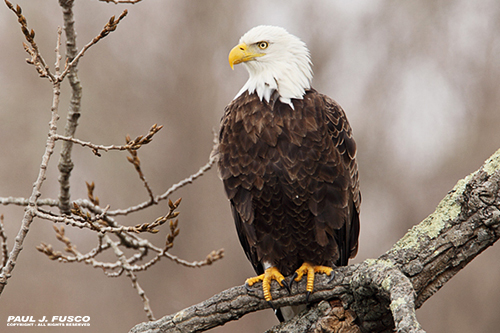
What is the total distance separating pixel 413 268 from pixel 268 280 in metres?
0.98

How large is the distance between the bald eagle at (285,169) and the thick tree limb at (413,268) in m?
0.28

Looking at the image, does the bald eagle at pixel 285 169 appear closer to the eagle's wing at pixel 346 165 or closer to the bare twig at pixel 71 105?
the eagle's wing at pixel 346 165

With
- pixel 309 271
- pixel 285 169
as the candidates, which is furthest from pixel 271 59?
pixel 309 271

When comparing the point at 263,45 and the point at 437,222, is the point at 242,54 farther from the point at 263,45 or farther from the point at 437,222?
the point at 437,222

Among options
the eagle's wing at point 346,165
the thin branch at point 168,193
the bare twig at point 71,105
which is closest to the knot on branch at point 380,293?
the eagle's wing at point 346,165

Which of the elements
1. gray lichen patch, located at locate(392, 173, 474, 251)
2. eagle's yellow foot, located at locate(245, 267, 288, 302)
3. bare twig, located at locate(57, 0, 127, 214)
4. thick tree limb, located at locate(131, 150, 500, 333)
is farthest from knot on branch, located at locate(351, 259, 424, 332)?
bare twig, located at locate(57, 0, 127, 214)

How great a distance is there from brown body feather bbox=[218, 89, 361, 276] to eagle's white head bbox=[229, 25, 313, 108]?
0.13m

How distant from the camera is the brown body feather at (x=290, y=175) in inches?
119

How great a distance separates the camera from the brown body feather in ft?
9.89

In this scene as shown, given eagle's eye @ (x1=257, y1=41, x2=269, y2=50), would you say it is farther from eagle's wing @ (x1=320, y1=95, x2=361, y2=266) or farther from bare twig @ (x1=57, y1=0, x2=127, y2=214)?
bare twig @ (x1=57, y1=0, x2=127, y2=214)

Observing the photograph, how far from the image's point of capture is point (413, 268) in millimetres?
2363

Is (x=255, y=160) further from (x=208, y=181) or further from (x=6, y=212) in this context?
(x=6, y=212)

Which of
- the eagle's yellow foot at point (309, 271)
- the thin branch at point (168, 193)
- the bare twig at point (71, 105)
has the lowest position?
the eagle's yellow foot at point (309, 271)

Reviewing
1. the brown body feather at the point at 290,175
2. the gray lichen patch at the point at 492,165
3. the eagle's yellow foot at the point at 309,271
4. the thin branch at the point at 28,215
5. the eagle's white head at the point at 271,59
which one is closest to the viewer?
the thin branch at the point at 28,215
